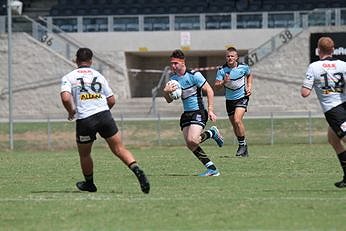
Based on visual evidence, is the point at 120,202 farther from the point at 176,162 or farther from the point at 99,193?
the point at 176,162

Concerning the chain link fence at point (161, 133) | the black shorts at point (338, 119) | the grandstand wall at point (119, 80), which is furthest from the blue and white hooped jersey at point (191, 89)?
the grandstand wall at point (119, 80)

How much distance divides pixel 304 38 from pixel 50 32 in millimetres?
11074

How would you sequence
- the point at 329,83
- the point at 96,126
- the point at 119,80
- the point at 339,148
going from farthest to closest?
1. the point at 119,80
2. the point at 339,148
3. the point at 329,83
4. the point at 96,126

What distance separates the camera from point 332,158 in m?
20.9

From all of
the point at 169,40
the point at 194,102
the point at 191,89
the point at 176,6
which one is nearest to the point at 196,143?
the point at 194,102

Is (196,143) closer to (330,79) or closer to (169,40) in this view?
(330,79)

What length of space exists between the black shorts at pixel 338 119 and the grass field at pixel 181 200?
0.79 m

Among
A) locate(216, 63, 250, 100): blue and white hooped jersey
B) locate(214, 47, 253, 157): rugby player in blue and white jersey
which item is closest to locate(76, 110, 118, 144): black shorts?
locate(214, 47, 253, 157): rugby player in blue and white jersey

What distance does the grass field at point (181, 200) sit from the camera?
9.77 m

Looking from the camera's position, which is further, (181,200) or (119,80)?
(119,80)

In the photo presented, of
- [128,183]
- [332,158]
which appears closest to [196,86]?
[128,183]

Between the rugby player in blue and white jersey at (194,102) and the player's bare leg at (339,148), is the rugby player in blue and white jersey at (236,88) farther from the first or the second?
the player's bare leg at (339,148)

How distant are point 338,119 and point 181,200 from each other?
250cm

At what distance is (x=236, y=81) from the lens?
20.0 m
